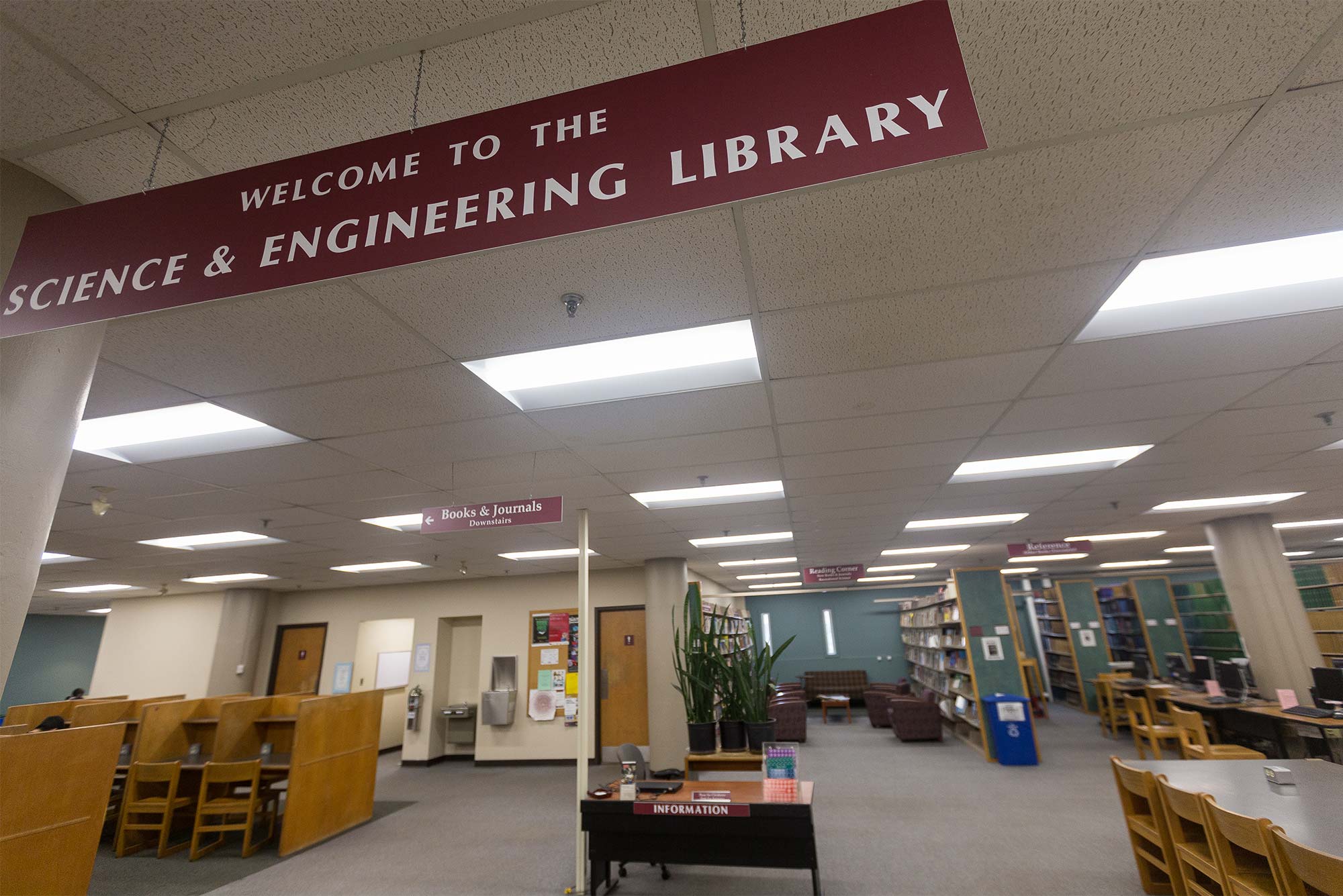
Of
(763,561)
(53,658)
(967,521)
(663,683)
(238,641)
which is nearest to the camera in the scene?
(967,521)

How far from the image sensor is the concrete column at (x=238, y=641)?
9625 millimetres

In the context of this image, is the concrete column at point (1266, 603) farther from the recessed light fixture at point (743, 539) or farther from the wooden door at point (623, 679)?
the wooden door at point (623, 679)

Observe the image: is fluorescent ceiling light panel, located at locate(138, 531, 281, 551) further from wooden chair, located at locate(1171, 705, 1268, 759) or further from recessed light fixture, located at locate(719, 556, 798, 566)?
wooden chair, located at locate(1171, 705, 1268, 759)

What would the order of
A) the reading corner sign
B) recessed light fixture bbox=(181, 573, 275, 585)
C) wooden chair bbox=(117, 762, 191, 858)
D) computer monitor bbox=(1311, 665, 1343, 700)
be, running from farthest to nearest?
recessed light fixture bbox=(181, 573, 275, 585) → computer monitor bbox=(1311, 665, 1343, 700) → wooden chair bbox=(117, 762, 191, 858) → the reading corner sign

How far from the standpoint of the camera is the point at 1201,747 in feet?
17.3

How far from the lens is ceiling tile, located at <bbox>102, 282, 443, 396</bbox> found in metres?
2.19

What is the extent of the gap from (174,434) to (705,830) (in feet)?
13.1

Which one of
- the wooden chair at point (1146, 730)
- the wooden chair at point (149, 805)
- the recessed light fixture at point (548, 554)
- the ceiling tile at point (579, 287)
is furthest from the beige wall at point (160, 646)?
the wooden chair at point (1146, 730)

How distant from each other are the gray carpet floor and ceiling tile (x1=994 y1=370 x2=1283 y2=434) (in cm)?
311

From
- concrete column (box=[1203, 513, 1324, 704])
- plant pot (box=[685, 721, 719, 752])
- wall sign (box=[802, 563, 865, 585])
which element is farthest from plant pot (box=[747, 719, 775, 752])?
concrete column (box=[1203, 513, 1324, 704])

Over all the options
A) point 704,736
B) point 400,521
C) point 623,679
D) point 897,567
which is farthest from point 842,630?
point 400,521

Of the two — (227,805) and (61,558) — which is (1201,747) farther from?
(61,558)

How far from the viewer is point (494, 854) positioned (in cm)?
512

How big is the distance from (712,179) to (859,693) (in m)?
15.6
